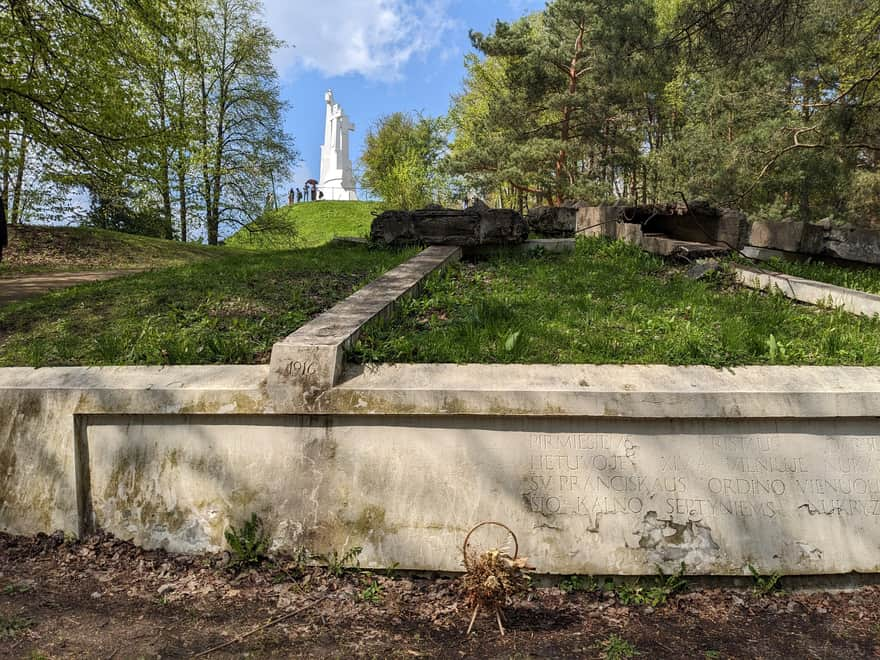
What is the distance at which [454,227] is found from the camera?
7.12 metres

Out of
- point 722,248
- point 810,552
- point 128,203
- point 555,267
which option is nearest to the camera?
point 810,552

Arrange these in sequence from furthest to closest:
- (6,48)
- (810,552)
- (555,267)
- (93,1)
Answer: (93,1) < (6,48) < (555,267) < (810,552)

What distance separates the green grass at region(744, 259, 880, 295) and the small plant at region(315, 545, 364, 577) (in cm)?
492

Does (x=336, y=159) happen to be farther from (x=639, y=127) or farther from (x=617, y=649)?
(x=617, y=649)

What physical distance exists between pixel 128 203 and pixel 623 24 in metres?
13.9

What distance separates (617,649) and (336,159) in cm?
4589

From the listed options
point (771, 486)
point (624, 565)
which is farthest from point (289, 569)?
point (771, 486)

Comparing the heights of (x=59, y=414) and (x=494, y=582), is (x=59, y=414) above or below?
above

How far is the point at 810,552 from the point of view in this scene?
2691 mm

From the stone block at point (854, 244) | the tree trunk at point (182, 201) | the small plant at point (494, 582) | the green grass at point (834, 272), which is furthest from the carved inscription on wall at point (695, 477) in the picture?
the tree trunk at point (182, 201)

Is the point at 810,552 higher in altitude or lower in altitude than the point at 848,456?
lower

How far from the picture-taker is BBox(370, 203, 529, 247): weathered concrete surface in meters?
6.98

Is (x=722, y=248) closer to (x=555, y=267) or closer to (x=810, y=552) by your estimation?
(x=555, y=267)

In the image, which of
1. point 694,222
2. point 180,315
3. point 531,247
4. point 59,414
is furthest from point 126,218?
point 59,414
